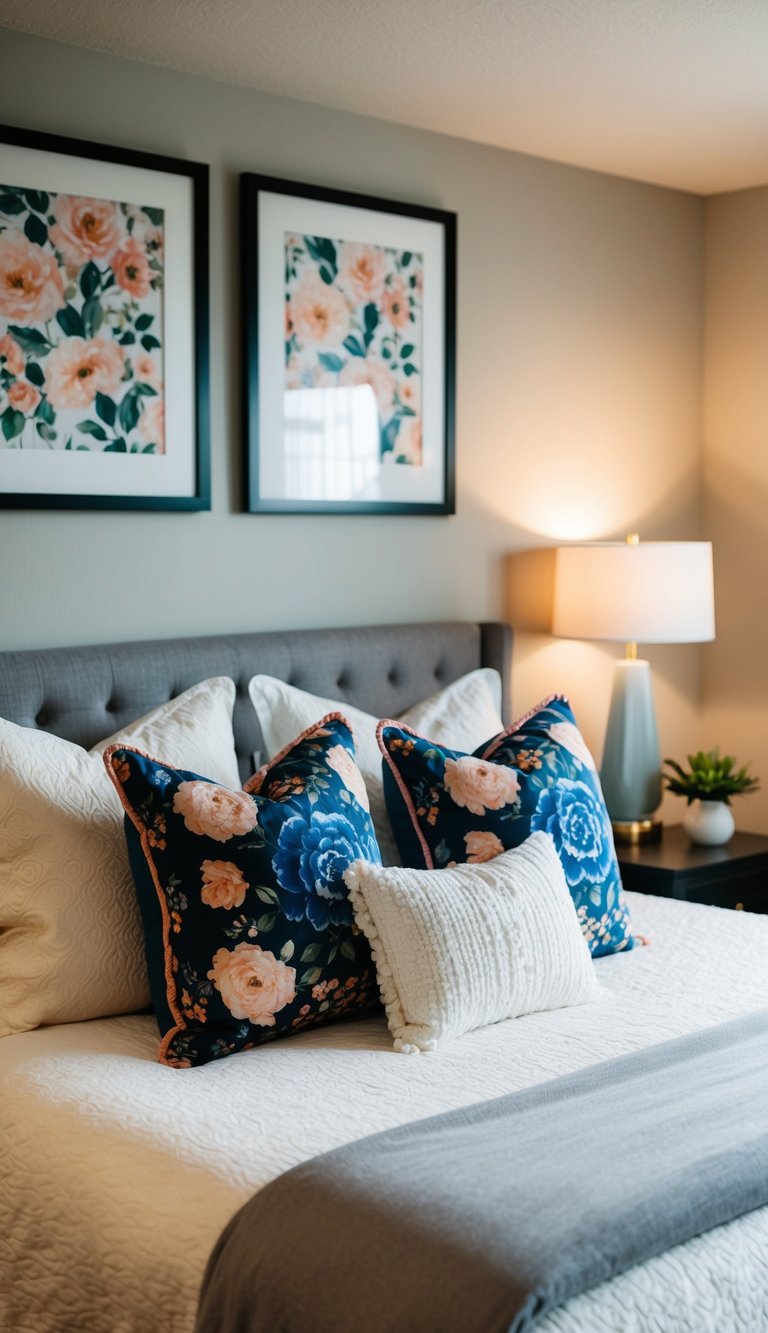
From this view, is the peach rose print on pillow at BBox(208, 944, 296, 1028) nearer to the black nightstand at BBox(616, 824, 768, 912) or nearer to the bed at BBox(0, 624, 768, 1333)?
the bed at BBox(0, 624, 768, 1333)

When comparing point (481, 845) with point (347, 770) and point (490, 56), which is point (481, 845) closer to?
point (347, 770)

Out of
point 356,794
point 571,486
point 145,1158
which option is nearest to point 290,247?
point 571,486

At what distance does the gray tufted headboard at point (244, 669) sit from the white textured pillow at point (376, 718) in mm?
62

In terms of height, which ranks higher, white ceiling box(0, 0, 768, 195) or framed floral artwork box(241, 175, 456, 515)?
white ceiling box(0, 0, 768, 195)

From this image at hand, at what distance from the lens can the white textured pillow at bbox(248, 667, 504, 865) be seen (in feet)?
9.45

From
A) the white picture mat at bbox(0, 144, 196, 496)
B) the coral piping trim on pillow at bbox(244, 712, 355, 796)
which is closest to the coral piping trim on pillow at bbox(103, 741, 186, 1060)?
the coral piping trim on pillow at bbox(244, 712, 355, 796)

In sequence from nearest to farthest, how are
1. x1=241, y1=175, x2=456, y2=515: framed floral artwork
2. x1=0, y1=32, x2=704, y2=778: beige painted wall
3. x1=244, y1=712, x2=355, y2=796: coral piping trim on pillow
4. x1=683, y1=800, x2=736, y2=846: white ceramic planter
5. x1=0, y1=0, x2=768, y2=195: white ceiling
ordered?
x1=244, y1=712, x2=355, y2=796: coral piping trim on pillow, x1=0, y1=0, x2=768, y2=195: white ceiling, x1=0, y1=32, x2=704, y2=778: beige painted wall, x1=241, y1=175, x2=456, y2=515: framed floral artwork, x1=683, y1=800, x2=736, y2=846: white ceramic planter

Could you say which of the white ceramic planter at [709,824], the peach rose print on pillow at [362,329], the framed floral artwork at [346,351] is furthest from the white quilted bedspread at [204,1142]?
the peach rose print on pillow at [362,329]

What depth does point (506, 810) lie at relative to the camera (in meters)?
2.65

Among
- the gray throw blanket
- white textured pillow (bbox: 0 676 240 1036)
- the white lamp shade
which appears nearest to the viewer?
the gray throw blanket

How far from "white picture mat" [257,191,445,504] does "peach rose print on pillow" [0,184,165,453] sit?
0.28 meters

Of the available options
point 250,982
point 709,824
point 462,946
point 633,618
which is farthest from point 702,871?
point 250,982

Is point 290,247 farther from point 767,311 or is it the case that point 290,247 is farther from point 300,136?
point 767,311

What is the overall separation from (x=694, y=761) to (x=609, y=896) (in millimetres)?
1221
